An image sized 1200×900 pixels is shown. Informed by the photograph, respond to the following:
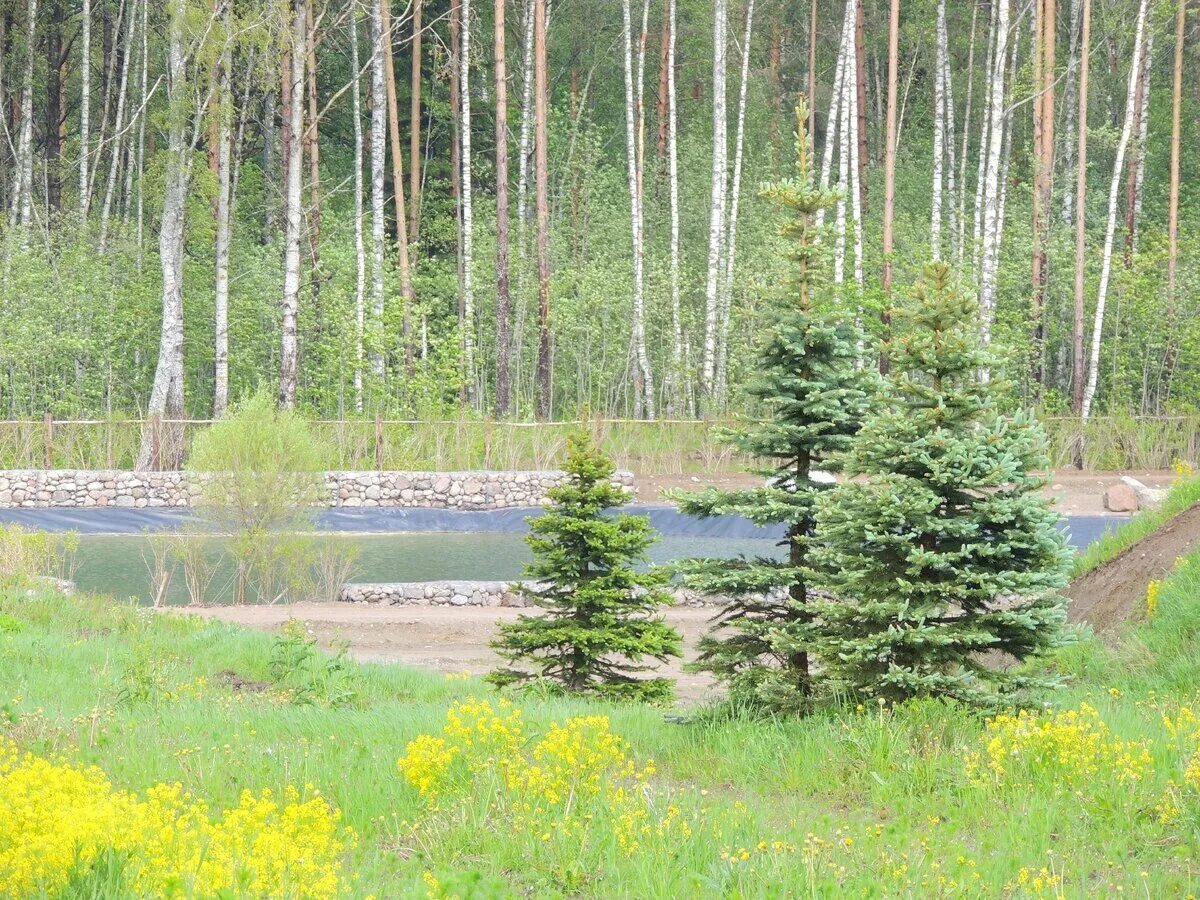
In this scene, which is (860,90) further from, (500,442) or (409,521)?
(409,521)

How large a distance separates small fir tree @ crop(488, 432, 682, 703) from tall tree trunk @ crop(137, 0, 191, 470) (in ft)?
47.7

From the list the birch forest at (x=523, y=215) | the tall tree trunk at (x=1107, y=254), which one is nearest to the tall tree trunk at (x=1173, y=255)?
the birch forest at (x=523, y=215)

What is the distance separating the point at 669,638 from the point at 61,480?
51.0 feet

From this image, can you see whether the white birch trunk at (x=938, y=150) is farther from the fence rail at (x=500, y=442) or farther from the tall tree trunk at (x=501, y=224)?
the tall tree trunk at (x=501, y=224)

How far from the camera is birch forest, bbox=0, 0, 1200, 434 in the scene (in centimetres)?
2309

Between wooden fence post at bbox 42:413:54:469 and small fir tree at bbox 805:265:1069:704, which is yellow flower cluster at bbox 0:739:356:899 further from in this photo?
wooden fence post at bbox 42:413:54:469

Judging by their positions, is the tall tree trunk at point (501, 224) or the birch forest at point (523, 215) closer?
the birch forest at point (523, 215)

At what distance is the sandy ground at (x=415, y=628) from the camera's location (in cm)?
1194

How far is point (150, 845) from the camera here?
382cm

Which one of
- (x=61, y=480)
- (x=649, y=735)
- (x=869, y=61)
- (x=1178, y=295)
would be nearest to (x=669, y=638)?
(x=649, y=735)

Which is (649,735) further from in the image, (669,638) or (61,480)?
(61,480)

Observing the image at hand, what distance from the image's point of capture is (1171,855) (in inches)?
177

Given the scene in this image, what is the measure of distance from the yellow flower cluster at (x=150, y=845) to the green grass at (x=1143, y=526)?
360 inches

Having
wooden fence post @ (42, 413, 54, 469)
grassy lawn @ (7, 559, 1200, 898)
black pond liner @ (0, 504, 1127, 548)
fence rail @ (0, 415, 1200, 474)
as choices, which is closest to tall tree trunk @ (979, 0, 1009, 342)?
fence rail @ (0, 415, 1200, 474)
